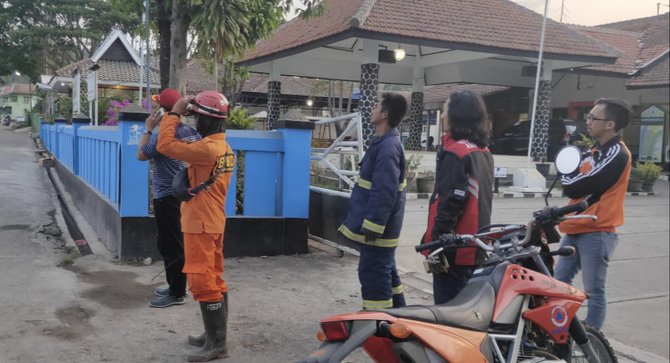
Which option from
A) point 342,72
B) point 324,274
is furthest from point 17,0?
point 324,274

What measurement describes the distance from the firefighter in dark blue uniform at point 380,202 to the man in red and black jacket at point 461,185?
18.2 inches

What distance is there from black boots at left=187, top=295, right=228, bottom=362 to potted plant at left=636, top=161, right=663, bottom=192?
48.0 feet

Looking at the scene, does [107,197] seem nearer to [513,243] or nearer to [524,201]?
[513,243]

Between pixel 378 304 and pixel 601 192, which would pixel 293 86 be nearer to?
pixel 378 304

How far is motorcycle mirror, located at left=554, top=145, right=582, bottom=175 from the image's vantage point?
2.55m

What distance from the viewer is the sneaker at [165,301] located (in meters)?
4.42

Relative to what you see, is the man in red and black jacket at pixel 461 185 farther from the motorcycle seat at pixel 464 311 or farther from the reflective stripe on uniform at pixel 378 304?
the motorcycle seat at pixel 464 311

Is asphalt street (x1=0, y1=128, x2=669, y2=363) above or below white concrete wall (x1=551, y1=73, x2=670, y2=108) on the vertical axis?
below

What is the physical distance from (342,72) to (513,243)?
17.7m

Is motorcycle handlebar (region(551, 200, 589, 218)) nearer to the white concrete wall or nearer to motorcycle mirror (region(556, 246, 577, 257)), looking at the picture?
motorcycle mirror (region(556, 246, 577, 257))

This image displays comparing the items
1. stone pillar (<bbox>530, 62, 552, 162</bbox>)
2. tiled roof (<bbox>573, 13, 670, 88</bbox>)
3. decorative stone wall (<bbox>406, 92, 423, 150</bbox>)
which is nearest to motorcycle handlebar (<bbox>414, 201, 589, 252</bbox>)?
stone pillar (<bbox>530, 62, 552, 162</bbox>)

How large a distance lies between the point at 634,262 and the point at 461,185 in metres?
2.80

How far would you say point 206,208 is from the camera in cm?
346

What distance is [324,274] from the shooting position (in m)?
5.56
